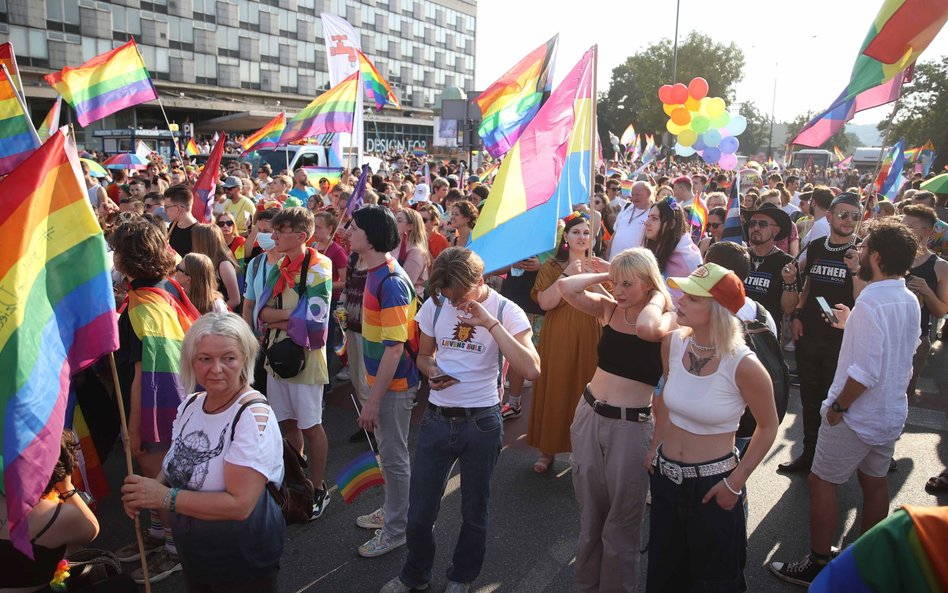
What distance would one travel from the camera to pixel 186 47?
53.2 metres

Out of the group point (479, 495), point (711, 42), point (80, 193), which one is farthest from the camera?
point (711, 42)

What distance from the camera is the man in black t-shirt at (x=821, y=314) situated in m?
4.79

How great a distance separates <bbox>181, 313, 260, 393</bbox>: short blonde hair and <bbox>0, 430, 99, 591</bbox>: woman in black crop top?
619mm

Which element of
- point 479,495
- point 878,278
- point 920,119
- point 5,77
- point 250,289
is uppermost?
point 920,119

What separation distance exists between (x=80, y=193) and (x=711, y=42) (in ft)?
219

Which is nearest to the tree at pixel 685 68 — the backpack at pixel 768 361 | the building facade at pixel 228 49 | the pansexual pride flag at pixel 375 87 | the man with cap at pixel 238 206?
the building facade at pixel 228 49

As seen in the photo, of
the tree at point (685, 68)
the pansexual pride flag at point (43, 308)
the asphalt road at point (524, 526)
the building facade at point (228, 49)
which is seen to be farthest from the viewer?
the tree at point (685, 68)

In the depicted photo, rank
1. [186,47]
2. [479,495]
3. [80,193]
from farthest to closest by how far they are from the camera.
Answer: [186,47] < [479,495] < [80,193]

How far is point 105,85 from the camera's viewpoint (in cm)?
861

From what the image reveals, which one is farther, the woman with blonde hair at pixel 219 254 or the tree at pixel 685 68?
the tree at pixel 685 68

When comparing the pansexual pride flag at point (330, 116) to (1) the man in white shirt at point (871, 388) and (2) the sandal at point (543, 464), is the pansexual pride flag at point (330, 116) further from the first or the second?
(1) the man in white shirt at point (871, 388)

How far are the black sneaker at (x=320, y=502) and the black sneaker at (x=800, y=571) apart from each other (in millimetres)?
2765

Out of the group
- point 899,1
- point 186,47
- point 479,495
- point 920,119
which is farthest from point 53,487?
point 186,47

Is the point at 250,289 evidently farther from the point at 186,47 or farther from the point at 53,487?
the point at 186,47
